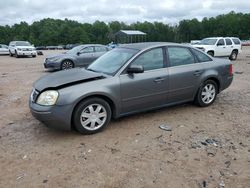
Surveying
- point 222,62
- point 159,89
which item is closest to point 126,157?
point 159,89

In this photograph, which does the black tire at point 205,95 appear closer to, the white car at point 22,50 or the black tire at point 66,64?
the black tire at point 66,64

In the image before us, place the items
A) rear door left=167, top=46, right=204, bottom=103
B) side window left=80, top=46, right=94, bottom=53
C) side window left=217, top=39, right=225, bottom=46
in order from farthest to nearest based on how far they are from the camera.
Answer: side window left=217, top=39, right=225, bottom=46
side window left=80, top=46, right=94, bottom=53
rear door left=167, top=46, right=204, bottom=103

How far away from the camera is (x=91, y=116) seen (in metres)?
4.71

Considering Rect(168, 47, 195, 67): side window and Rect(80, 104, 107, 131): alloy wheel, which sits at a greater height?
Rect(168, 47, 195, 67): side window

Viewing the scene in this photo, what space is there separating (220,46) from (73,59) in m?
10.4

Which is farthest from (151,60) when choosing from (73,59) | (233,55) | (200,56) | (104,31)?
(104,31)

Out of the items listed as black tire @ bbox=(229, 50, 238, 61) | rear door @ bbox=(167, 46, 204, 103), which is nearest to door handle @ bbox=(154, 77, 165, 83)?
rear door @ bbox=(167, 46, 204, 103)

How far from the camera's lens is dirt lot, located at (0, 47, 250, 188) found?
11.2ft

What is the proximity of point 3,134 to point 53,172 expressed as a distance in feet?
6.07

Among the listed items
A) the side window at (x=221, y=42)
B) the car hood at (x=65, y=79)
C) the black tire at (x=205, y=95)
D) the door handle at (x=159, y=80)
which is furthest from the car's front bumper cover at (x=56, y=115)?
the side window at (x=221, y=42)

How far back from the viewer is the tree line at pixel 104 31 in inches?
3548

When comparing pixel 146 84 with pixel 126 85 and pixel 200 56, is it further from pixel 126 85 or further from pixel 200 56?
pixel 200 56

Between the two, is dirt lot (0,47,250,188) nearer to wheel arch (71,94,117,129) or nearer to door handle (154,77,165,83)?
wheel arch (71,94,117,129)

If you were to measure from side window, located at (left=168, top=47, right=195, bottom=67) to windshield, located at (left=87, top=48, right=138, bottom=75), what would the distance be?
825 mm
